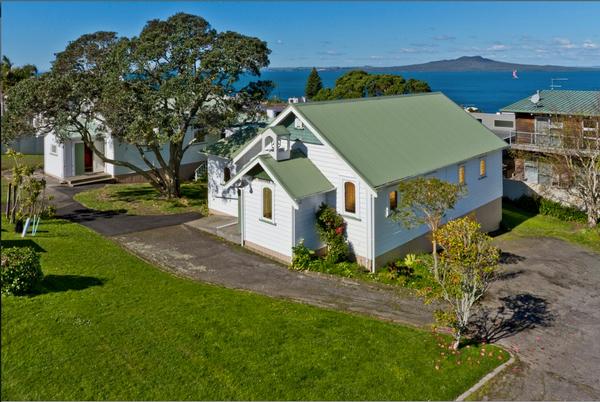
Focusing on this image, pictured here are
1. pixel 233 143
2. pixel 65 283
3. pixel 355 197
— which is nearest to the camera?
pixel 65 283

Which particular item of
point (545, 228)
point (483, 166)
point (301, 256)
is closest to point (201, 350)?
point (301, 256)

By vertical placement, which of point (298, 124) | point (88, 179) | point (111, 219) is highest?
point (298, 124)

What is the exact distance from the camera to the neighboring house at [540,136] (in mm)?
32438

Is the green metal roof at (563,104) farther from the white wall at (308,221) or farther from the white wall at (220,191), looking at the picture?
the white wall at (220,191)

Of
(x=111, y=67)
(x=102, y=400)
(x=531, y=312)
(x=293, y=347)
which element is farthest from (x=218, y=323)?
(x=111, y=67)

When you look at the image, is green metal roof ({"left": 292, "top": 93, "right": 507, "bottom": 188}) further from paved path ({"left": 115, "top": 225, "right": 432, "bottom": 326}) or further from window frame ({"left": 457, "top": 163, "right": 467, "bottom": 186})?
paved path ({"left": 115, "top": 225, "right": 432, "bottom": 326})

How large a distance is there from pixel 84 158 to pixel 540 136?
30178 mm

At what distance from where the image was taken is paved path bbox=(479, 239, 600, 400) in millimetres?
12547

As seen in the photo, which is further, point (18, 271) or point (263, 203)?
point (263, 203)

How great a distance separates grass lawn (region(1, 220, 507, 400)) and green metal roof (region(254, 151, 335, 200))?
4.94m

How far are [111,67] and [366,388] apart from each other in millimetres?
21527

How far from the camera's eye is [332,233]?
66.8 ft

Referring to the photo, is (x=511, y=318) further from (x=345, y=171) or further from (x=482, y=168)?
(x=482, y=168)

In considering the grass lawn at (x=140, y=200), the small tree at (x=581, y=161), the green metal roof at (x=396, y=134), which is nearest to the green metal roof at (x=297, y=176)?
the green metal roof at (x=396, y=134)
